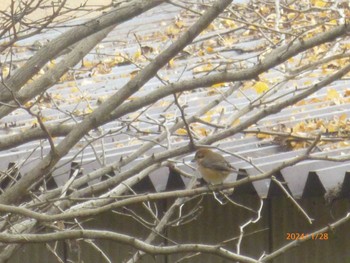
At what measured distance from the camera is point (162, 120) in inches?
296

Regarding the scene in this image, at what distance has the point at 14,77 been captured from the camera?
5.29 metres

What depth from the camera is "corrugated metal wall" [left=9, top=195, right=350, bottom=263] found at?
21.1 ft

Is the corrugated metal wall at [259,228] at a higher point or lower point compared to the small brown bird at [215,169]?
lower

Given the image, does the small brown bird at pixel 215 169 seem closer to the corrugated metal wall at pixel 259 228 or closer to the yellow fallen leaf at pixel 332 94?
the corrugated metal wall at pixel 259 228

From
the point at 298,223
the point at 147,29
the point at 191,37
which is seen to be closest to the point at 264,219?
the point at 298,223

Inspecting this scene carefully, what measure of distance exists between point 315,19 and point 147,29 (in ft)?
10.2

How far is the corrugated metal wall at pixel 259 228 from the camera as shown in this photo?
6.43 meters

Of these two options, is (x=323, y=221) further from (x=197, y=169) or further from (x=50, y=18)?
(x=50, y=18)

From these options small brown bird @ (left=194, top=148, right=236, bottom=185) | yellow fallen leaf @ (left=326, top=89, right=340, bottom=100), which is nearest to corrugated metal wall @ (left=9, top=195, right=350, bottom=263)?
small brown bird @ (left=194, top=148, right=236, bottom=185)

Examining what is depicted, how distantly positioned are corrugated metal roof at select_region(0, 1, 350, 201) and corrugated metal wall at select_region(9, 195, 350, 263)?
36 centimetres

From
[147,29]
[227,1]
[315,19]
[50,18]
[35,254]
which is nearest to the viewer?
[227,1]

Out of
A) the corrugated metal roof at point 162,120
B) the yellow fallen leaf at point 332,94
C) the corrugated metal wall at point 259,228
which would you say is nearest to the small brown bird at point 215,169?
the corrugated metal roof at point 162,120

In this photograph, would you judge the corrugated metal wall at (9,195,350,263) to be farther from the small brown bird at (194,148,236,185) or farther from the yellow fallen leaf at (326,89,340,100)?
the yellow fallen leaf at (326,89,340,100)

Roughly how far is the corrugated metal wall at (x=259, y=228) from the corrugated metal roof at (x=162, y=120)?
355 millimetres
